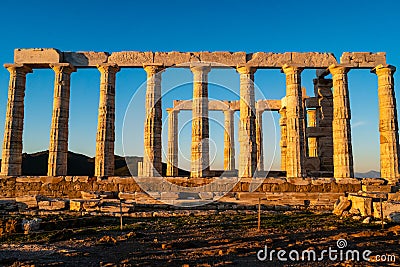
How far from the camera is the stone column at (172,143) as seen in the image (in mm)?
30825

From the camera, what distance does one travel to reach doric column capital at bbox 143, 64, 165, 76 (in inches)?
931

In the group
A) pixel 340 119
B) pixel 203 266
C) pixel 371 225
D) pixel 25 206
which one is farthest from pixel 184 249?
pixel 340 119

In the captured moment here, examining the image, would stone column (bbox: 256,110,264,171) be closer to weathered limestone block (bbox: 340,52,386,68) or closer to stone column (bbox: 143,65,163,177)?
stone column (bbox: 143,65,163,177)

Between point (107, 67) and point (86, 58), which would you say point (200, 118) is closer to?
point (107, 67)

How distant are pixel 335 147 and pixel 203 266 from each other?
18174mm

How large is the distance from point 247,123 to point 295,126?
289 centimetres

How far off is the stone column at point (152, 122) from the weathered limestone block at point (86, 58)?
8.85 feet

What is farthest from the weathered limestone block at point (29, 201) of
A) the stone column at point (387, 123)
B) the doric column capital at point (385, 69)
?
the doric column capital at point (385, 69)

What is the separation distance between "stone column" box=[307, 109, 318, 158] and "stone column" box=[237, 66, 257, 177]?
8631mm

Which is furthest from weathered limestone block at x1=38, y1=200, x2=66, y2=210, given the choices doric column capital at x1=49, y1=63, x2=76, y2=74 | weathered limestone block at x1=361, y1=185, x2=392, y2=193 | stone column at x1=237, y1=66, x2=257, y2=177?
weathered limestone block at x1=361, y1=185, x2=392, y2=193

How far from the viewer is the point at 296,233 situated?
1186 centimetres

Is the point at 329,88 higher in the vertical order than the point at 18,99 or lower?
higher

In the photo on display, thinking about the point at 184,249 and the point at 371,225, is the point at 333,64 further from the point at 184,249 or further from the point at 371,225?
the point at 184,249

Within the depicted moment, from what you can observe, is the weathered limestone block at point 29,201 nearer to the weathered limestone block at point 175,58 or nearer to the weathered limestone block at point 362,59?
the weathered limestone block at point 175,58
